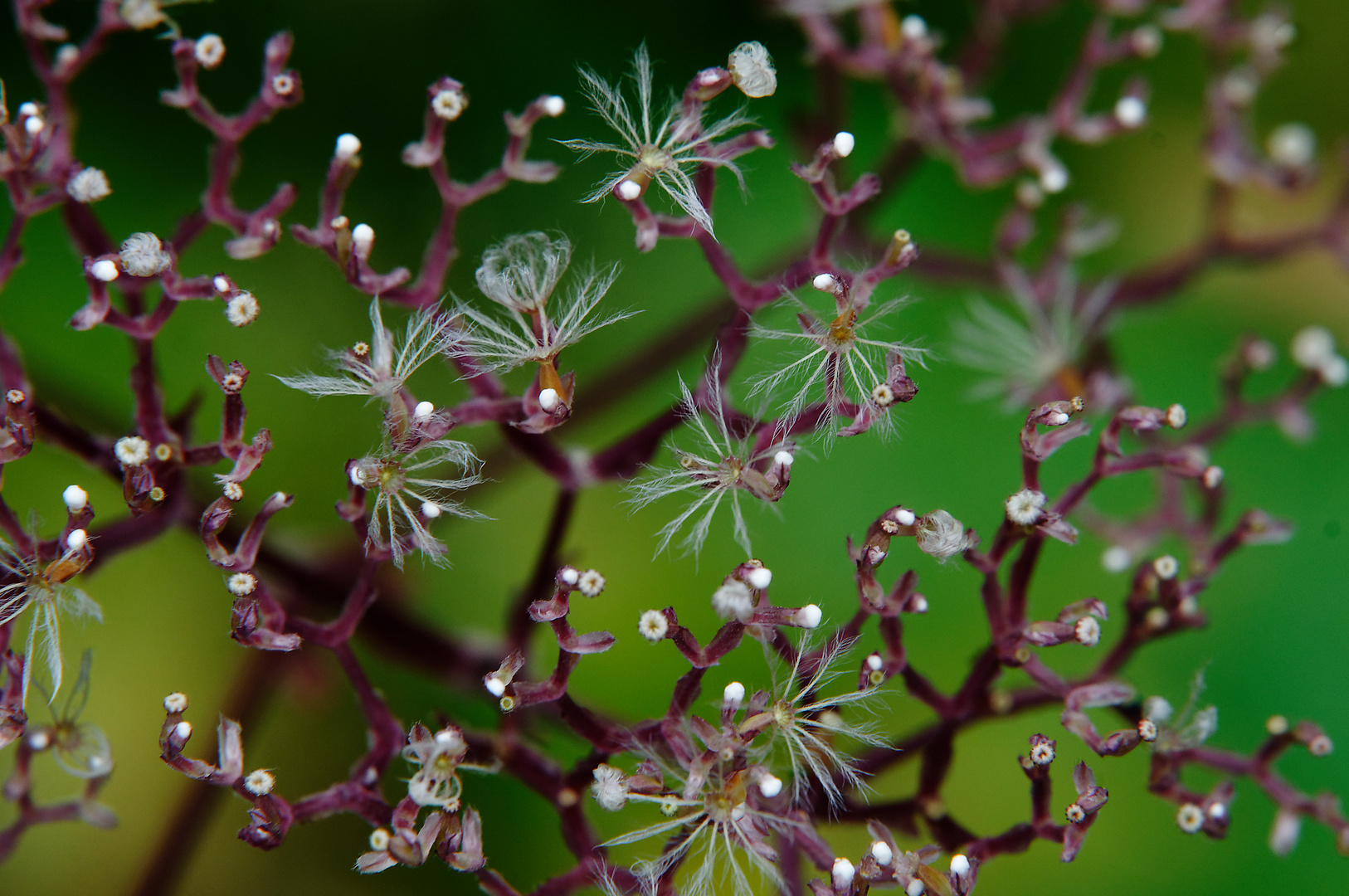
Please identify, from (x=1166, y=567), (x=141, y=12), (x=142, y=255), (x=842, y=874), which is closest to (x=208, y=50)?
(x=141, y=12)

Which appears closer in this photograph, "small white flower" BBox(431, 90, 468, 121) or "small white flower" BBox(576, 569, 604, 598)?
"small white flower" BBox(576, 569, 604, 598)

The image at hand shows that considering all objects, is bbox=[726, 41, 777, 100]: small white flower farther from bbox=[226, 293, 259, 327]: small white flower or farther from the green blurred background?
the green blurred background

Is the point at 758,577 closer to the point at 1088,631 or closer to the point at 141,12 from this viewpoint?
the point at 1088,631

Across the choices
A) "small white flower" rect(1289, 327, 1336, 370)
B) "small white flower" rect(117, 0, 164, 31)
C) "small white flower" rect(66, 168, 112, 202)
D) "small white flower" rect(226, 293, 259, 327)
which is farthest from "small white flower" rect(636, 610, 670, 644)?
"small white flower" rect(1289, 327, 1336, 370)

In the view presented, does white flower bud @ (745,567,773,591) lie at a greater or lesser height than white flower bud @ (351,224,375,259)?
lesser

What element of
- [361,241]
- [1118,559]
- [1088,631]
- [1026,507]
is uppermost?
[361,241]

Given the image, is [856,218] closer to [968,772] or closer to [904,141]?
[904,141]
